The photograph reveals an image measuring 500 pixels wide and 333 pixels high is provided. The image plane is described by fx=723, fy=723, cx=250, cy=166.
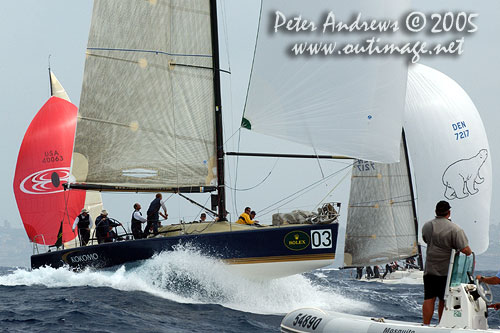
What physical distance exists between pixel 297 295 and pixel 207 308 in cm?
243

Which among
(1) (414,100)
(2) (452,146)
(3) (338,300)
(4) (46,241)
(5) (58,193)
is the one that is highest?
(1) (414,100)

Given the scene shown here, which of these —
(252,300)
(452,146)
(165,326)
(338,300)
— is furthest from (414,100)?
(165,326)

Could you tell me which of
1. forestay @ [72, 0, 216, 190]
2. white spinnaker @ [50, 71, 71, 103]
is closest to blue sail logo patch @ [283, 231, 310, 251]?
forestay @ [72, 0, 216, 190]

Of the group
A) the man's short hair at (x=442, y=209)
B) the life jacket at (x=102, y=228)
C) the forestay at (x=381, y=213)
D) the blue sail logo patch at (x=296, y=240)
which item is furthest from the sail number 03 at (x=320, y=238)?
the forestay at (x=381, y=213)

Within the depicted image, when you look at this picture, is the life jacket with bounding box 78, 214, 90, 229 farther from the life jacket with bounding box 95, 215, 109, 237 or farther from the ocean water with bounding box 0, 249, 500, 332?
the ocean water with bounding box 0, 249, 500, 332

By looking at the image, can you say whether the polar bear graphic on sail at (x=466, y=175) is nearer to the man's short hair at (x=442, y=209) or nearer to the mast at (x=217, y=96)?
the mast at (x=217, y=96)

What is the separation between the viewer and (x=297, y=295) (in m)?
14.5

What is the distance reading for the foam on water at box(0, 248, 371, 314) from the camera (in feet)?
44.6

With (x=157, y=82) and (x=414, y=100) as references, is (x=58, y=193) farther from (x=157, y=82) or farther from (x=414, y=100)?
(x=414, y=100)

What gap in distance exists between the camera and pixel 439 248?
7.78m

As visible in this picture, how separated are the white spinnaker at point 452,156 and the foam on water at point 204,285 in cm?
1248

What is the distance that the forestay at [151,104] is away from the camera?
15.7 m

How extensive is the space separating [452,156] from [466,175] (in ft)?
2.75

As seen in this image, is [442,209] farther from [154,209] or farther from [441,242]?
[154,209]
